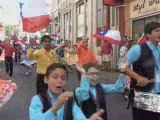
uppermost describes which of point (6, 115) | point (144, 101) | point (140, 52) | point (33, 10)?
point (33, 10)

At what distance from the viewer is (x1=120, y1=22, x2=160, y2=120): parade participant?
18.6ft

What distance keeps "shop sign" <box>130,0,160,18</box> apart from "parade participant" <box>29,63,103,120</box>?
17.0 meters

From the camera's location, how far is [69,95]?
3711 millimetres

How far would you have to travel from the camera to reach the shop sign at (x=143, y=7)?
21.2 m

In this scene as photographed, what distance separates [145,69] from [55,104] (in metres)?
2.13

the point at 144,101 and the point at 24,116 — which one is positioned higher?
the point at 144,101

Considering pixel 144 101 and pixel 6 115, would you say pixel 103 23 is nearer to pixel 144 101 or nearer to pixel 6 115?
pixel 6 115

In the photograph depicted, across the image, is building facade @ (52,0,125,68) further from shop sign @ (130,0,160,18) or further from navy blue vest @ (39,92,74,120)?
navy blue vest @ (39,92,74,120)

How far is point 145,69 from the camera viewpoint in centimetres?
580

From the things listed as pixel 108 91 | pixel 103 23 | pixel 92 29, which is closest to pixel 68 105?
pixel 108 91

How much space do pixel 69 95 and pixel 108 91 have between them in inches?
74.8

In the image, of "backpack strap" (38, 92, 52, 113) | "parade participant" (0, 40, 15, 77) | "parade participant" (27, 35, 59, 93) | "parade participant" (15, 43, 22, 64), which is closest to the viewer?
"backpack strap" (38, 92, 52, 113)

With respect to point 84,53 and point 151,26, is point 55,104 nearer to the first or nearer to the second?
point 151,26

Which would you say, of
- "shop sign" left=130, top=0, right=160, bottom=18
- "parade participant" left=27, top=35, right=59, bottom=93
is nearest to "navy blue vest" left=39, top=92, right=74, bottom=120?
"parade participant" left=27, top=35, right=59, bottom=93
